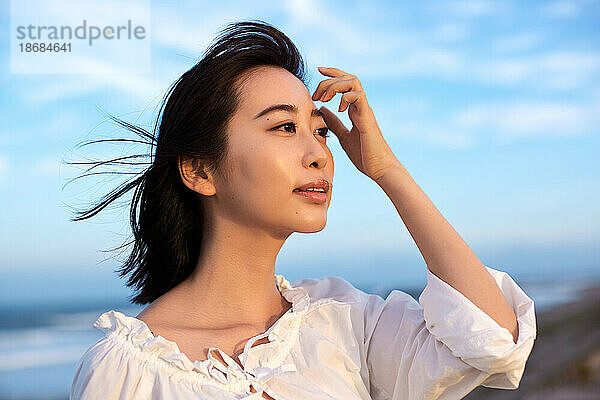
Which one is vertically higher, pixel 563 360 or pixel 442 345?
pixel 442 345

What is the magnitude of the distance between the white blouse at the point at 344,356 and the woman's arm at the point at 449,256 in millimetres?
30

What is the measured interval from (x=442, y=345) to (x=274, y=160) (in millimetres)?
627

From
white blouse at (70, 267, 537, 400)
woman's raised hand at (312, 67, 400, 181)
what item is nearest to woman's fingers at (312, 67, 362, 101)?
woman's raised hand at (312, 67, 400, 181)

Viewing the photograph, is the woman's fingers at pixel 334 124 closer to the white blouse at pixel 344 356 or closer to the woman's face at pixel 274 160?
the woman's face at pixel 274 160

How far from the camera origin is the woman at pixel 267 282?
1665mm

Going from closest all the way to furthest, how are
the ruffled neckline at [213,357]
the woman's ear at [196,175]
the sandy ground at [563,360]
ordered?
the ruffled neckline at [213,357]
the woman's ear at [196,175]
the sandy ground at [563,360]

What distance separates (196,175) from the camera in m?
1.97

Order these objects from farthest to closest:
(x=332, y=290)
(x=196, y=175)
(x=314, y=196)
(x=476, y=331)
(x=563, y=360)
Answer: (x=563, y=360) < (x=332, y=290) < (x=196, y=175) < (x=314, y=196) < (x=476, y=331)

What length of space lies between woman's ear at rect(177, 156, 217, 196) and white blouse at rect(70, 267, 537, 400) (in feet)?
1.36

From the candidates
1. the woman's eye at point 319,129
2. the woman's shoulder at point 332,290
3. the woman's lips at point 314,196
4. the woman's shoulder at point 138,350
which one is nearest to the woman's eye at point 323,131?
the woman's eye at point 319,129

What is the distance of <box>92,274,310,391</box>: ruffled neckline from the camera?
1.69m

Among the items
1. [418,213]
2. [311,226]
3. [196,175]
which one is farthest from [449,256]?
[196,175]

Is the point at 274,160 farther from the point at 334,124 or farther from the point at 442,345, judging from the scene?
the point at 442,345

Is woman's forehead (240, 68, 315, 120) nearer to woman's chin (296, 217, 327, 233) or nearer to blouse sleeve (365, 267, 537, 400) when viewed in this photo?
woman's chin (296, 217, 327, 233)
